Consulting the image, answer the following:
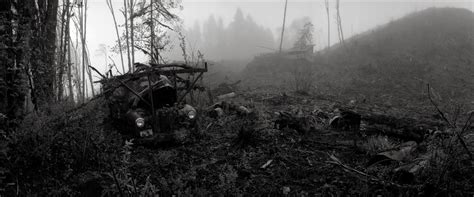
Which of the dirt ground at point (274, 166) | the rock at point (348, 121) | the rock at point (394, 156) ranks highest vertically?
the rock at point (348, 121)

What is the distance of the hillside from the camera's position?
58.1 feet

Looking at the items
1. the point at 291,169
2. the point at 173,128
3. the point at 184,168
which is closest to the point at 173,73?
the point at 173,128

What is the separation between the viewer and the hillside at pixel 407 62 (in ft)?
58.1

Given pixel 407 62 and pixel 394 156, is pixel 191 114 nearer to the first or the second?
pixel 394 156

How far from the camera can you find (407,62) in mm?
23156

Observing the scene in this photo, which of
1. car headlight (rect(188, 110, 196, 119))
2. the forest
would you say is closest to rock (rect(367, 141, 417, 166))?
the forest

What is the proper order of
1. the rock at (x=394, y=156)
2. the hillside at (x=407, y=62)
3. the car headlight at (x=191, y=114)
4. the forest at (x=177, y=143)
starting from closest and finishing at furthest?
the forest at (x=177, y=143), the rock at (x=394, y=156), the car headlight at (x=191, y=114), the hillside at (x=407, y=62)

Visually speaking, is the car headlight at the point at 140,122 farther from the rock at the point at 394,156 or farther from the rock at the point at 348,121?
the rock at the point at 348,121

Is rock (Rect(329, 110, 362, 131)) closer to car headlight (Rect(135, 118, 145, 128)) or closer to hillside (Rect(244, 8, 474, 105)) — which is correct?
car headlight (Rect(135, 118, 145, 128))

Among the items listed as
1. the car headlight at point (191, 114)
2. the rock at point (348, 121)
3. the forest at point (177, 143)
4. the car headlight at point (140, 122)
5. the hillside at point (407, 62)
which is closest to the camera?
the forest at point (177, 143)

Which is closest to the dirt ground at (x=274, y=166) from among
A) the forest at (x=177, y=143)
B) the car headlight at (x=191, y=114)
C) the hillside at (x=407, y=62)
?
the forest at (x=177, y=143)

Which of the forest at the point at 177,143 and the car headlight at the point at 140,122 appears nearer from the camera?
the forest at the point at 177,143

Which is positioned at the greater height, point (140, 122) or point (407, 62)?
point (407, 62)

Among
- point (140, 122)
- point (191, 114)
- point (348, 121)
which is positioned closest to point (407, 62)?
point (348, 121)
